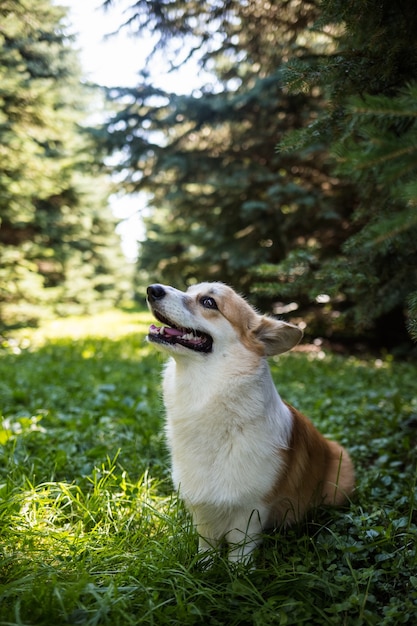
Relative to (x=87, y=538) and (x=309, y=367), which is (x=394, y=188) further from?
(x=309, y=367)

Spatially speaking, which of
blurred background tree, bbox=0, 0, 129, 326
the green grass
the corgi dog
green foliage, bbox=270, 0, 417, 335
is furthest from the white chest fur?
blurred background tree, bbox=0, 0, 129, 326

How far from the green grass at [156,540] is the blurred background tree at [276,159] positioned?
114 cm

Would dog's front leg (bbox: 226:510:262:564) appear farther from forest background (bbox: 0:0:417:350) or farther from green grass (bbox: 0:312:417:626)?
forest background (bbox: 0:0:417:350)

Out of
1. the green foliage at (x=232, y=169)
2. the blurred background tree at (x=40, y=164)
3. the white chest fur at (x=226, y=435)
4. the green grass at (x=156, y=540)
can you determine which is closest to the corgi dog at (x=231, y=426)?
the white chest fur at (x=226, y=435)

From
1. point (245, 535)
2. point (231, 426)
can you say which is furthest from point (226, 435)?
point (245, 535)

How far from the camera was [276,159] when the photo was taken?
839cm

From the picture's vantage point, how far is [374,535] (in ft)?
7.16

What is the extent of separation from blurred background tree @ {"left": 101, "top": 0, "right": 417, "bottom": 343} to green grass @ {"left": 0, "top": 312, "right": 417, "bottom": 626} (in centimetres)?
114

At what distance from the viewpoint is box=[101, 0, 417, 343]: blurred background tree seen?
7.59 feet

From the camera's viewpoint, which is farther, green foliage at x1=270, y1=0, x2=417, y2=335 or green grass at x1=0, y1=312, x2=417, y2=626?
green grass at x1=0, y1=312, x2=417, y2=626

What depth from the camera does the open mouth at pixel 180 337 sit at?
2.29 meters

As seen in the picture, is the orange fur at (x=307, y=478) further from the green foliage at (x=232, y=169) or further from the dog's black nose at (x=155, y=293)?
the green foliage at (x=232, y=169)

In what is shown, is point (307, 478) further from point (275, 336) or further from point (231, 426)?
point (275, 336)

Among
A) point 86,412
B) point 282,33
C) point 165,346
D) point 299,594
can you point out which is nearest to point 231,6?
point 282,33
